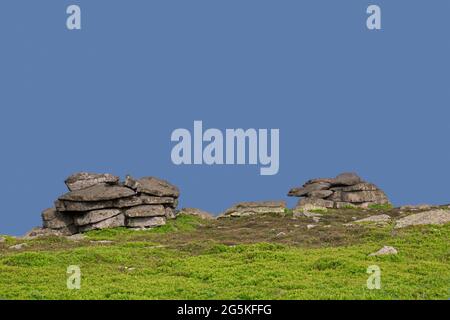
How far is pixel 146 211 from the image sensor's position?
185 ft

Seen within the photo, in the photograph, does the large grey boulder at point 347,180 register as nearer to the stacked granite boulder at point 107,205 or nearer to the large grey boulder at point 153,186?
the large grey boulder at point 153,186

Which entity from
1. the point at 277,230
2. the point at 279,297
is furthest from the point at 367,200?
the point at 279,297

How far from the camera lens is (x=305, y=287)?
976 inches

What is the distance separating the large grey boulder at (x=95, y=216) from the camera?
182 ft

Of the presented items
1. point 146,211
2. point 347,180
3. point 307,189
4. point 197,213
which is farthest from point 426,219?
point 307,189

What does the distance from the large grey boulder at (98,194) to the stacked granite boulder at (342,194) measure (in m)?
21.3

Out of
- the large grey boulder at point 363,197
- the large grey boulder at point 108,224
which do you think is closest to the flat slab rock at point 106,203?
the large grey boulder at point 108,224

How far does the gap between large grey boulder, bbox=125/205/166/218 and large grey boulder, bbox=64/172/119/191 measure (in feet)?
15.2

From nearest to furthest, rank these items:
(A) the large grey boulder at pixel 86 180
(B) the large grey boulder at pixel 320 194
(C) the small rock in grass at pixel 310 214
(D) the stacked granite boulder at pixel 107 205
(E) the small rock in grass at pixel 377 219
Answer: (E) the small rock in grass at pixel 377 219 < (D) the stacked granite boulder at pixel 107 205 < (C) the small rock in grass at pixel 310 214 < (A) the large grey boulder at pixel 86 180 < (B) the large grey boulder at pixel 320 194

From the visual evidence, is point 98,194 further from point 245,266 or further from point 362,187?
point 362,187

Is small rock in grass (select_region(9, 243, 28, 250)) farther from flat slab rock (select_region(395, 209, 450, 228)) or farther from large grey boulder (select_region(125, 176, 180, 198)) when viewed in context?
flat slab rock (select_region(395, 209, 450, 228))

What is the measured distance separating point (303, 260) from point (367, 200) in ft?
135
